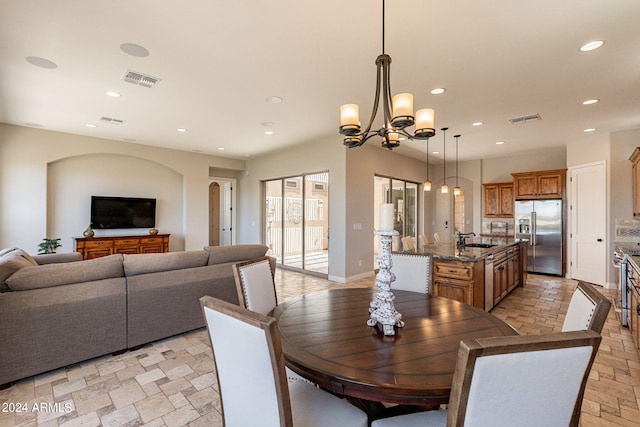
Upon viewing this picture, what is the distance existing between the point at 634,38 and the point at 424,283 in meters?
2.73

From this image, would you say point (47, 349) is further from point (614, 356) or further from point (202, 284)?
point (614, 356)

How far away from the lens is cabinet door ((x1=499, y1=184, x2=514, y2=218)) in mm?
6922

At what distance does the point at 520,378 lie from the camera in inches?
28.9

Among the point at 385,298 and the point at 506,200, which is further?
the point at 506,200

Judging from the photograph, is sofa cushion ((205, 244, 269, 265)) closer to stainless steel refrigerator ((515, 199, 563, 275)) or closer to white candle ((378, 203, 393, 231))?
white candle ((378, 203, 393, 231))

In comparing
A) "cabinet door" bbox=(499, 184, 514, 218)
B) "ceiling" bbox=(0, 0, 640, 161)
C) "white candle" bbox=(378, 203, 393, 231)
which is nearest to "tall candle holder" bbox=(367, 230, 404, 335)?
"white candle" bbox=(378, 203, 393, 231)

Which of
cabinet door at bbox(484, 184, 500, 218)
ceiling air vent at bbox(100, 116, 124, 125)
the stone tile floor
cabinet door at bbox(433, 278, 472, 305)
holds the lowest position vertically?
the stone tile floor

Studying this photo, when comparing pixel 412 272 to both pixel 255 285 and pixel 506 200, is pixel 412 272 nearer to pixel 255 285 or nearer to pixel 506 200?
pixel 255 285

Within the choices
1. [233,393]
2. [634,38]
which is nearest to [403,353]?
[233,393]

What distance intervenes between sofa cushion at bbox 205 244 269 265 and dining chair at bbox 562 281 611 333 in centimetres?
292

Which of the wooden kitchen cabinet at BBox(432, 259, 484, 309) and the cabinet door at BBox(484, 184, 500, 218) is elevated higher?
the cabinet door at BBox(484, 184, 500, 218)

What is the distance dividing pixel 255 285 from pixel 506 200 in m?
7.16

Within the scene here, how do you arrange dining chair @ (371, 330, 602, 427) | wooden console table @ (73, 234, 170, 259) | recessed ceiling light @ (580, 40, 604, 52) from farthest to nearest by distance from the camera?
1. wooden console table @ (73, 234, 170, 259)
2. recessed ceiling light @ (580, 40, 604, 52)
3. dining chair @ (371, 330, 602, 427)

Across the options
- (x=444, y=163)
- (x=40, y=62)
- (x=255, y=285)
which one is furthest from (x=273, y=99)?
(x=444, y=163)
